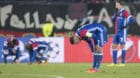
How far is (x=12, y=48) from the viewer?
86.3ft

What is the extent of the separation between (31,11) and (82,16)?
2.62 metres

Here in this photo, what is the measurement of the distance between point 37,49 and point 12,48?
4.28ft

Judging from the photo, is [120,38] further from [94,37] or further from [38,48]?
[38,48]

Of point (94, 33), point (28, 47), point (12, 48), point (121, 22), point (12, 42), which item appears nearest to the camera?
point (94, 33)

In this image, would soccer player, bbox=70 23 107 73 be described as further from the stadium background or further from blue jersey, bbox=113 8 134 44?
the stadium background

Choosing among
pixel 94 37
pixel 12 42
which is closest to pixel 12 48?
pixel 12 42

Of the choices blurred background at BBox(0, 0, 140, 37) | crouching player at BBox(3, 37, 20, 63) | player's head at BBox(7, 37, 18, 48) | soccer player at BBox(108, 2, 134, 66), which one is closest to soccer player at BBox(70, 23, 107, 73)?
soccer player at BBox(108, 2, 134, 66)

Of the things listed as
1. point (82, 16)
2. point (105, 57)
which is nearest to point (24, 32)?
point (82, 16)

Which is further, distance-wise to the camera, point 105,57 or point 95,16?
point 95,16

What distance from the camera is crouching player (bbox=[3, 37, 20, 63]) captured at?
1021 inches

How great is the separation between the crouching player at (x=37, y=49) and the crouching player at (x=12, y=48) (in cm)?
80

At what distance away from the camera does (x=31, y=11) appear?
28297mm

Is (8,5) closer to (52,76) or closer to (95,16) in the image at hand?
(95,16)

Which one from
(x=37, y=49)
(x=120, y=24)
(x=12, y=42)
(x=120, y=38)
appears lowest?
(x=37, y=49)
